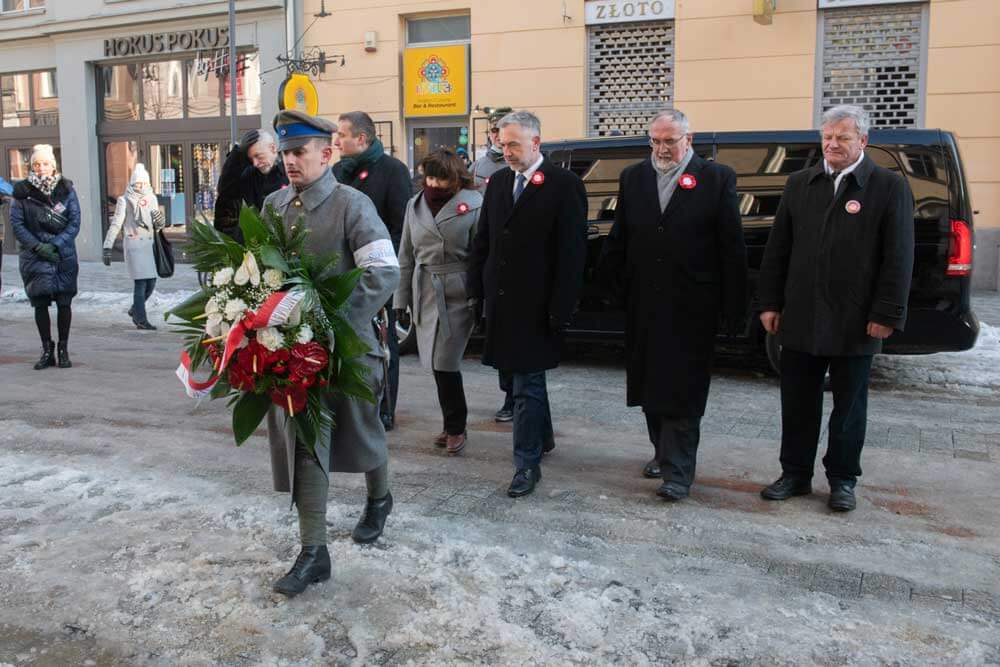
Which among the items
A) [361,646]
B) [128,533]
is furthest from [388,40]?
[361,646]

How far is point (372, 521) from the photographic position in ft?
13.5

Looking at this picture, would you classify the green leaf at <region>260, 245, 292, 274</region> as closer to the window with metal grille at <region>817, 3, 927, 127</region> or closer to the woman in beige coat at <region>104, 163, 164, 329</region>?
the woman in beige coat at <region>104, 163, 164, 329</region>

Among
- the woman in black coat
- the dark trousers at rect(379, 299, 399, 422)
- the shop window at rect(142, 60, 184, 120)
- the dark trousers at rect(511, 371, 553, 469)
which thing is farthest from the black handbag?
the shop window at rect(142, 60, 184, 120)

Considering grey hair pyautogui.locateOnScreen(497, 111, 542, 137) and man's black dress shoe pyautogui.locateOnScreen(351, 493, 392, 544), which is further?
grey hair pyautogui.locateOnScreen(497, 111, 542, 137)

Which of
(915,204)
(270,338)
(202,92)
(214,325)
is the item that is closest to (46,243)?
(214,325)

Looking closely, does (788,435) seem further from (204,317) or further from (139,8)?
(139,8)

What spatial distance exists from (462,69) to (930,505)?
40.5 ft

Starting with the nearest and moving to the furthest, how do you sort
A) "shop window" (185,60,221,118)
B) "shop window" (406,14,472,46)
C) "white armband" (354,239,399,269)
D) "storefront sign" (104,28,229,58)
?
"white armband" (354,239,399,269), "shop window" (406,14,472,46), "storefront sign" (104,28,229,58), "shop window" (185,60,221,118)

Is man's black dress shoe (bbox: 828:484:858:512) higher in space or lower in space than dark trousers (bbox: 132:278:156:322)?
lower

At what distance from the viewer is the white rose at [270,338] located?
323 cm

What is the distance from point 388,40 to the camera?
632 inches

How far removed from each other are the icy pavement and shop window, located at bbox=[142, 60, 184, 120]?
1356 cm

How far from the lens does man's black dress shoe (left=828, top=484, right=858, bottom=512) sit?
4.51 metres

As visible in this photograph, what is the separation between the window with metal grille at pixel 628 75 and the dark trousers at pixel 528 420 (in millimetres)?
10039
